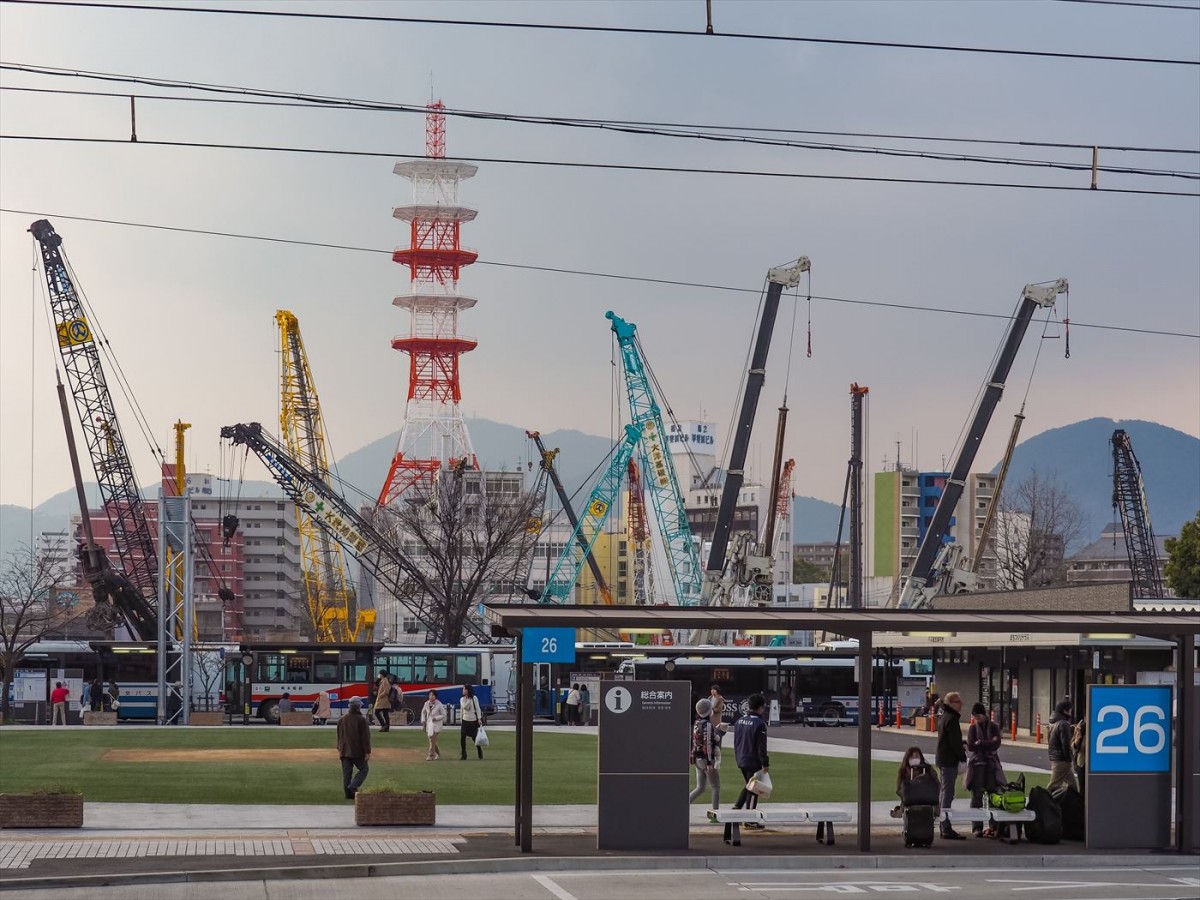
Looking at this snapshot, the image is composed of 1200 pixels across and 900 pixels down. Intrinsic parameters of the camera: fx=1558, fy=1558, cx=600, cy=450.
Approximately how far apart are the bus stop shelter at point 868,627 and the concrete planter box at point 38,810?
6405 mm

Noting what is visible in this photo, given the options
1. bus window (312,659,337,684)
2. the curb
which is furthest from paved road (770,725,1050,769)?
the curb

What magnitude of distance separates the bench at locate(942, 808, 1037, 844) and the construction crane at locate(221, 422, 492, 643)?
210ft

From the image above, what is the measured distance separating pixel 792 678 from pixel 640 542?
376 ft

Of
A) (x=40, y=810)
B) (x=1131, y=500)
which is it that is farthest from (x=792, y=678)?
(x=1131, y=500)

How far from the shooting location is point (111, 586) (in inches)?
2916

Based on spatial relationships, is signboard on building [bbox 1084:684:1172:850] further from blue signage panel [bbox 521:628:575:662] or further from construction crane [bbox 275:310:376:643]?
construction crane [bbox 275:310:376:643]

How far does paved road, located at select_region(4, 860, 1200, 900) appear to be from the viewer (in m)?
16.3

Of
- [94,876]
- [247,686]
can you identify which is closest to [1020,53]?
Result: [94,876]

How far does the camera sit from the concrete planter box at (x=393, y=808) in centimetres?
2214

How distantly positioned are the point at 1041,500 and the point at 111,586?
78.7 metres

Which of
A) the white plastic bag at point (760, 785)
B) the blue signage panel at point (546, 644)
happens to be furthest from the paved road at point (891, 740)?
the blue signage panel at point (546, 644)

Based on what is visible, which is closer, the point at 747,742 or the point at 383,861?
the point at 383,861

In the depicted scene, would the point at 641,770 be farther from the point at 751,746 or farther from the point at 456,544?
the point at 456,544

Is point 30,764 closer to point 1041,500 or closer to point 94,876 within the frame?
point 94,876
